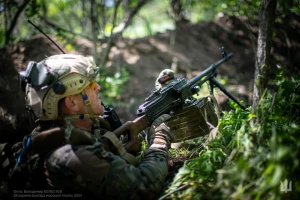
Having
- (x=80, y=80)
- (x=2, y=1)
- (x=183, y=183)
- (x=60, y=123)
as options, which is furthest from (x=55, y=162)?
(x=2, y=1)

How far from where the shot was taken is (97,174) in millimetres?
2262

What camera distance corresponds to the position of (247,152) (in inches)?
79.9

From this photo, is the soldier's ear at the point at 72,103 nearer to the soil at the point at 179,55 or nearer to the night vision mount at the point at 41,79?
the night vision mount at the point at 41,79

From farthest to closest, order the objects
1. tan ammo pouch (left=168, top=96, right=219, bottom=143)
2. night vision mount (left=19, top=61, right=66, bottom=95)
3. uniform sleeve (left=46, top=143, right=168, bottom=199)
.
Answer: tan ammo pouch (left=168, top=96, right=219, bottom=143)
night vision mount (left=19, top=61, right=66, bottom=95)
uniform sleeve (left=46, top=143, right=168, bottom=199)

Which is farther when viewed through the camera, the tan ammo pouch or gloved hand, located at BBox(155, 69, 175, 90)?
gloved hand, located at BBox(155, 69, 175, 90)

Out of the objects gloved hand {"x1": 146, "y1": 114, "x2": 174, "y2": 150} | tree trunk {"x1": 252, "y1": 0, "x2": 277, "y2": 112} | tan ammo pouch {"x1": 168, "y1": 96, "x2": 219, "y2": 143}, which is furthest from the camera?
tan ammo pouch {"x1": 168, "y1": 96, "x2": 219, "y2": 143}

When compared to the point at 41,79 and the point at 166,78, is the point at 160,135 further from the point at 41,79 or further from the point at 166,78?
the point at 41,79

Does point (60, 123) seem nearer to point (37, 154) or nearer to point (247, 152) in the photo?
point (37, 154)

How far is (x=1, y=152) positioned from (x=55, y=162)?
797mm

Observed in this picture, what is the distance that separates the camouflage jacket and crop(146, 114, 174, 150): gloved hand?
536mm

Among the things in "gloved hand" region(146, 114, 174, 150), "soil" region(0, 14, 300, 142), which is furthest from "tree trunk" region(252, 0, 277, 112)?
"soil" region(0, 14, 300, 142)

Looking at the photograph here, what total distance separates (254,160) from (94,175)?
3.83ft

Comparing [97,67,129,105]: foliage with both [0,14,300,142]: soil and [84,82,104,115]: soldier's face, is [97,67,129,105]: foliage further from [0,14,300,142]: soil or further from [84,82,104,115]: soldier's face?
[84,82,104,115]: soldier's face

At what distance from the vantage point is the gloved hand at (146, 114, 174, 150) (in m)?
2.94
